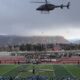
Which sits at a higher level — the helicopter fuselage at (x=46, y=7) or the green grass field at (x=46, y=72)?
the helicopter fuselage at (x=46, y=7)

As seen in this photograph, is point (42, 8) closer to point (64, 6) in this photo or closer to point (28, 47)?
point (64, 6)

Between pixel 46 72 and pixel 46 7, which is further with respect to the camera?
pixel 46 7

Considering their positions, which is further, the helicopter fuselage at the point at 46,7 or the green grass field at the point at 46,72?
the helicopter fuselage at the point at 46,7

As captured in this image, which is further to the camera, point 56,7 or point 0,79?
point 56,7

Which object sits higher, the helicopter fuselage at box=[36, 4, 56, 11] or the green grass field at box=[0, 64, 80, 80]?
the helicopter fuselage at box=[36, 4, 56, 11]

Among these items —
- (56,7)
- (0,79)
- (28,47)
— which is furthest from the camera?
(28,47)

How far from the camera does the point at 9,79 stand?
22.3 metres

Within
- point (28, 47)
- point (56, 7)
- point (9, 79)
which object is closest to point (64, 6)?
point (56, 7)

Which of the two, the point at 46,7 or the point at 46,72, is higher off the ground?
the point at 46,7

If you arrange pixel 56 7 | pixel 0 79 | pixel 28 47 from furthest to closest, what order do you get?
pixel 28 47, pixel 56 7, pixel 0 79

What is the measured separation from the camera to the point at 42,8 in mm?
45500

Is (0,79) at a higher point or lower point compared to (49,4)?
lower

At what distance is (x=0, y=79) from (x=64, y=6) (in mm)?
25541

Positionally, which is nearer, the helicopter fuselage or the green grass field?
the green grass field
